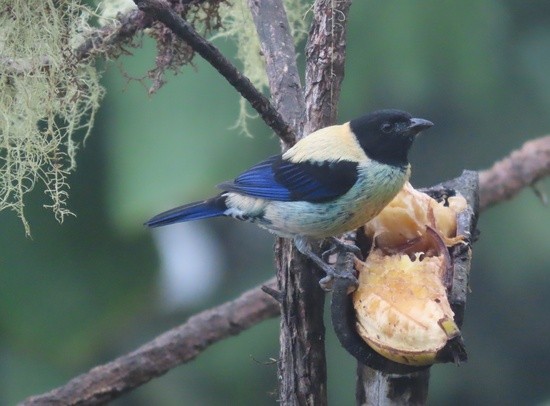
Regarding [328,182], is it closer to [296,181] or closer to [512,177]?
[296,181]

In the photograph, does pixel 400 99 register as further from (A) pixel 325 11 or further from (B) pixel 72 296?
(A) pixel 325 11

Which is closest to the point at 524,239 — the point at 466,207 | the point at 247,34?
the point at 247,34

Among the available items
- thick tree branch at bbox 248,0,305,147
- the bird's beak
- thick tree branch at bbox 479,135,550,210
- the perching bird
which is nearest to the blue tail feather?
the perching bird

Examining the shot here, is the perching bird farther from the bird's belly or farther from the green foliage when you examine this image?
the green foliage

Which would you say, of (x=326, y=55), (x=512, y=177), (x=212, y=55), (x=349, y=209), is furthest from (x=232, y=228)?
(x=212, y=55)

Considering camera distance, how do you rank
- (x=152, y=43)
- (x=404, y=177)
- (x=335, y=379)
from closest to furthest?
(x=404, y=177), (x=152, y=43), (x=335, y=379)
